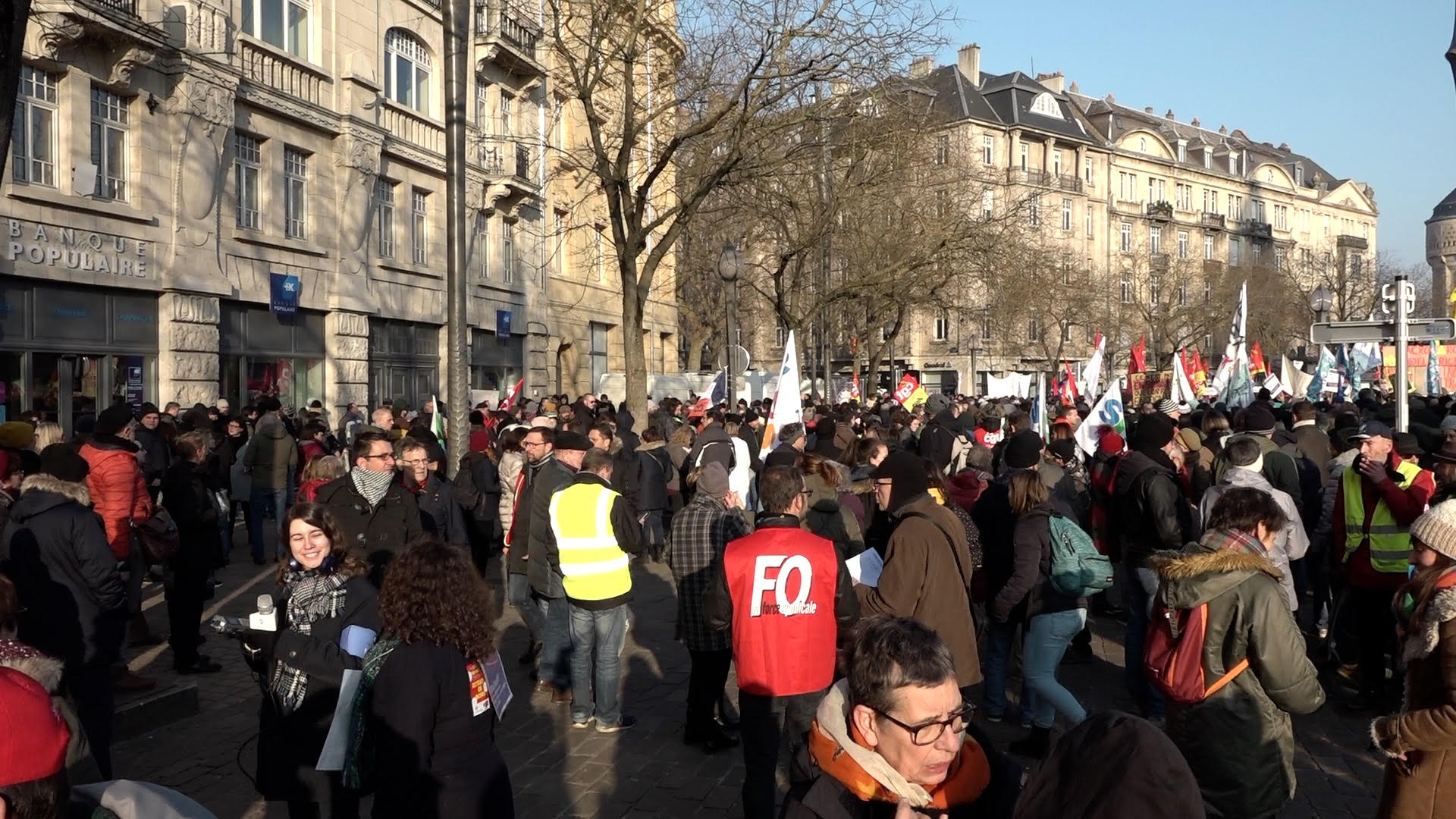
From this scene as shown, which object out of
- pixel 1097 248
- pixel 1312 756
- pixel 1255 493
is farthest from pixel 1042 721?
pixel 1097 248

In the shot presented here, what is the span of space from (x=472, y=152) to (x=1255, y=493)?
2523 cm

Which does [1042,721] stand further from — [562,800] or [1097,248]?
[1097,248]

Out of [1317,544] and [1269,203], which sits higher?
[1269,203]

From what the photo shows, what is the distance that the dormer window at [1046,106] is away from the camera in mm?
66188

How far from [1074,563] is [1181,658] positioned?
198cm

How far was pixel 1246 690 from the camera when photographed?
4242 millimetres

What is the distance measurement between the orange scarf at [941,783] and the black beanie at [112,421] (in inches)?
265

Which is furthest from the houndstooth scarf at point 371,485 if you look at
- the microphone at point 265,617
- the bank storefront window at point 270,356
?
the bank storefront window at point 270,356

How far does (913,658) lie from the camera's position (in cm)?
256

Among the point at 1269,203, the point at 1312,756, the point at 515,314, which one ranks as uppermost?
the point at 1269,203

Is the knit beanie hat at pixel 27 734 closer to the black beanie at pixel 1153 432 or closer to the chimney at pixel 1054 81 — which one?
the black beanie at pixel 1153 432

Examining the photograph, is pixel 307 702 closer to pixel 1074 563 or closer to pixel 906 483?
pixel 906 483

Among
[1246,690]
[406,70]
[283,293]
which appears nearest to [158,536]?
[1246,690]

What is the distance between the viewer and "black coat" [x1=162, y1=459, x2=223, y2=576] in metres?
8.40
